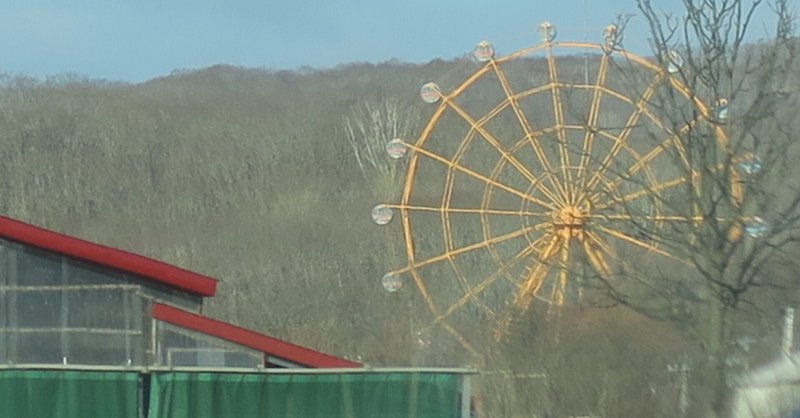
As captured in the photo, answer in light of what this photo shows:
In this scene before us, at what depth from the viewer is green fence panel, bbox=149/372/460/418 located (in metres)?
16.3

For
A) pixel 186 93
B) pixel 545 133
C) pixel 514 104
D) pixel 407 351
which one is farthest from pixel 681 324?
pixel 186 93

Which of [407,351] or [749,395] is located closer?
[749,395]

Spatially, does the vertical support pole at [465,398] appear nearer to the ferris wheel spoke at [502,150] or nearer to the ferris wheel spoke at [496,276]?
the ferris wheel spoke at [496,276]

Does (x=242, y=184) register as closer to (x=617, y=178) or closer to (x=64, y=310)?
(x=617, y=178)

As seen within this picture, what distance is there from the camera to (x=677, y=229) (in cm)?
1873

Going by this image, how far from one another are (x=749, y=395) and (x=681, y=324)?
1.59 m

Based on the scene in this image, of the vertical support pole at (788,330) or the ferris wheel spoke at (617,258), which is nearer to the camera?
the vertical support pole at (788,330)

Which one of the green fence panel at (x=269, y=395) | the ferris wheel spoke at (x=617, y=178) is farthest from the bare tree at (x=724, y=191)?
the ferris wheel spoke at (x=617, y=178)

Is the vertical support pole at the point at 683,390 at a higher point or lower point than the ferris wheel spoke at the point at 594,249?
lower

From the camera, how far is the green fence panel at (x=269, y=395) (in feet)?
53.6

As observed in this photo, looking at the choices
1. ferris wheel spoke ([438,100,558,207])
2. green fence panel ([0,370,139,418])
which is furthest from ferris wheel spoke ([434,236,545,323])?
green fence panel ([0,370,139,418])

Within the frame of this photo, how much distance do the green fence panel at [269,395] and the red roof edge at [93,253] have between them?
355cm

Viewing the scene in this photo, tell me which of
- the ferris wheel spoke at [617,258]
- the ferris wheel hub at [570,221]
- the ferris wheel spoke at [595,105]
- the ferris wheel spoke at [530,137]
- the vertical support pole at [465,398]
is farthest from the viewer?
the ferris wheel spoke at [530,137]

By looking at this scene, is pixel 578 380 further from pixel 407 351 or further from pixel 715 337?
pixel 407 351
